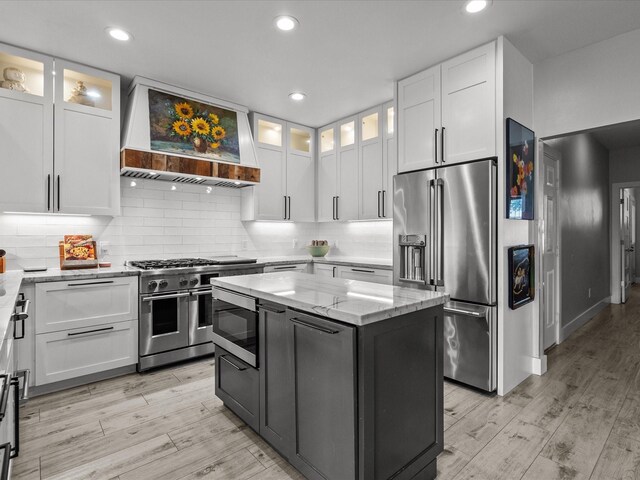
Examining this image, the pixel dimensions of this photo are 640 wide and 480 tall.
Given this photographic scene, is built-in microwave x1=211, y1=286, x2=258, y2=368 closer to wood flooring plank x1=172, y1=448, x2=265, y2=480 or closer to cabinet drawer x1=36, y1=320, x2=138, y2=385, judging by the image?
wood flooring plank x1=172, y1=448, x2=265, y2=480

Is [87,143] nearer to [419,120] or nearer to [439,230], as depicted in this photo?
[419,120]

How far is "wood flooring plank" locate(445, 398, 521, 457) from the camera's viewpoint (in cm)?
213

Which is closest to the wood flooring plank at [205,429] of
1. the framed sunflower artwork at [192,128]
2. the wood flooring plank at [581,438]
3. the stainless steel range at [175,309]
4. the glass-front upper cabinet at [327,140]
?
the stainless steel range at [175,309]

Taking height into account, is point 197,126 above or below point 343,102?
below

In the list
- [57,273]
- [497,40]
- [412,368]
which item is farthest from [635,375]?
[57,273]

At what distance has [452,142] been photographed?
304cm

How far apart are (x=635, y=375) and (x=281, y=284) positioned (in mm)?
3286

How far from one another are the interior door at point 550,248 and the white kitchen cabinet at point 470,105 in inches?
38.3

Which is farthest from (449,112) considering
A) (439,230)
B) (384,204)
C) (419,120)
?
(384,204)

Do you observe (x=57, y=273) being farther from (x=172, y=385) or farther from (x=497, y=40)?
(x=497, y=40)

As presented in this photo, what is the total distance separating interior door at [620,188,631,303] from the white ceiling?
15.9 feet

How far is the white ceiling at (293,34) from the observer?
242cm

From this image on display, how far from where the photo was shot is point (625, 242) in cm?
685

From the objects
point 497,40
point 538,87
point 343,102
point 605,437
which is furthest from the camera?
point 343,102
